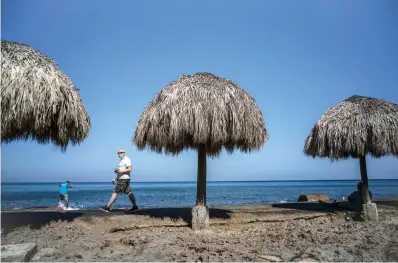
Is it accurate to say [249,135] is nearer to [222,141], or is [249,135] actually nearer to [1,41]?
[222,141]

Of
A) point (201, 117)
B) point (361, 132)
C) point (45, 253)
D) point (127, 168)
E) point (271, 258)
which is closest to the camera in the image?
point (45, 253)

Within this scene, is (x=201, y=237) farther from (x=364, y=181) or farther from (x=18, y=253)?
(x=364, y=181)

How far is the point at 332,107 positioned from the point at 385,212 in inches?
144

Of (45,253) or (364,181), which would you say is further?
(364,181)

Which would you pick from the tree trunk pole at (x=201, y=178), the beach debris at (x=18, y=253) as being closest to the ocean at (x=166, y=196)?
the tree trunk pole at (x=201, y=178)

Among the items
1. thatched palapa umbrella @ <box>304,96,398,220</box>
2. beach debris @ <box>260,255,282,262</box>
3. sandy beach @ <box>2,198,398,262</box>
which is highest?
thatched palapa umbrella @ <box>304,96,398,220</box>

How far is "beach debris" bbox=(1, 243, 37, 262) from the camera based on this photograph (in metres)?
4.40

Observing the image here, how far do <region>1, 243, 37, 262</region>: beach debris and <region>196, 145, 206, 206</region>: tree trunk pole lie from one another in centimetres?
362

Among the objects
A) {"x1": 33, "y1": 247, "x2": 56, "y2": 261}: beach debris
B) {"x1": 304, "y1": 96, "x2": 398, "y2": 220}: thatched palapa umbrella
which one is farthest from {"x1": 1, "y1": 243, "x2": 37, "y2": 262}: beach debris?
{"x1": 304, "y1": 96, "x2": 398, "y2": 220}: thatched palapa umbrella

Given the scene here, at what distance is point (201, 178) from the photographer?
7457 mm

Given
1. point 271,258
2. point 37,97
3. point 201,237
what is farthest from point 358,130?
point 37,97

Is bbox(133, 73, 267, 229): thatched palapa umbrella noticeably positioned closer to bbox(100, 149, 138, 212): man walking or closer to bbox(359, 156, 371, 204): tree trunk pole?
bbox(100, 149, 138, 212): man walking

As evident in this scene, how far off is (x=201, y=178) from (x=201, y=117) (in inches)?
64.6

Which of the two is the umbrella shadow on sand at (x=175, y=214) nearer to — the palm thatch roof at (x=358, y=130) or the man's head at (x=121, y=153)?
the man's head at (x=121, y=153)
